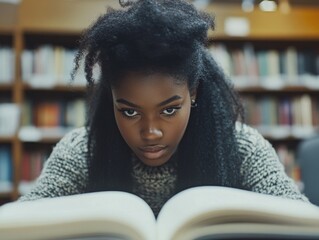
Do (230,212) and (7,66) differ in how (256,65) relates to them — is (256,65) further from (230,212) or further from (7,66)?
(230,212)

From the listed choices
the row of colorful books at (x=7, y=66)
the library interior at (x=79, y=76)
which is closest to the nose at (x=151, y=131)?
the library interior at (x=79, y=76)

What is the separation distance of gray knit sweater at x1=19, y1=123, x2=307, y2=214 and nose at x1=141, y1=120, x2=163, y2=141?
19 cm

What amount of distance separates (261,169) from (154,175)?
21cm

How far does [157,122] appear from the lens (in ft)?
2.61

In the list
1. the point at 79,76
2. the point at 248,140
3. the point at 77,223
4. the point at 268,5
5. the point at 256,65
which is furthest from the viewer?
the point at 268,5

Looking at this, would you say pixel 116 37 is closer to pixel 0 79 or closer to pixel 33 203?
pixel 33 203

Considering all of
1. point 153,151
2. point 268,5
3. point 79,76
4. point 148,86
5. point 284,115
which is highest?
point 268,5

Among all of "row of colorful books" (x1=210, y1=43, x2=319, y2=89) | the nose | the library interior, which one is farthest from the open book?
"row of colorful books" (x1=210, y1=43, x2=319, y2=89)

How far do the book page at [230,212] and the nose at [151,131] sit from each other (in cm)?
24

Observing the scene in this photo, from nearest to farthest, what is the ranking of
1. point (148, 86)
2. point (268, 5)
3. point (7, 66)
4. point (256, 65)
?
point (148, 86), point (7, 66), point (256, 65), point (268, 5)

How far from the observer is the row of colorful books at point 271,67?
3045 mm

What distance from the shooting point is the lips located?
0.83 meters

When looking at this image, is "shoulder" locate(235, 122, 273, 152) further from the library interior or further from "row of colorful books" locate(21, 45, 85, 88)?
"row of colorful books" locate(21, 45, 85, 88)

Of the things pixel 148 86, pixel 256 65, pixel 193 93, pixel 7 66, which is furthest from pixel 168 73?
pixel 256 65
